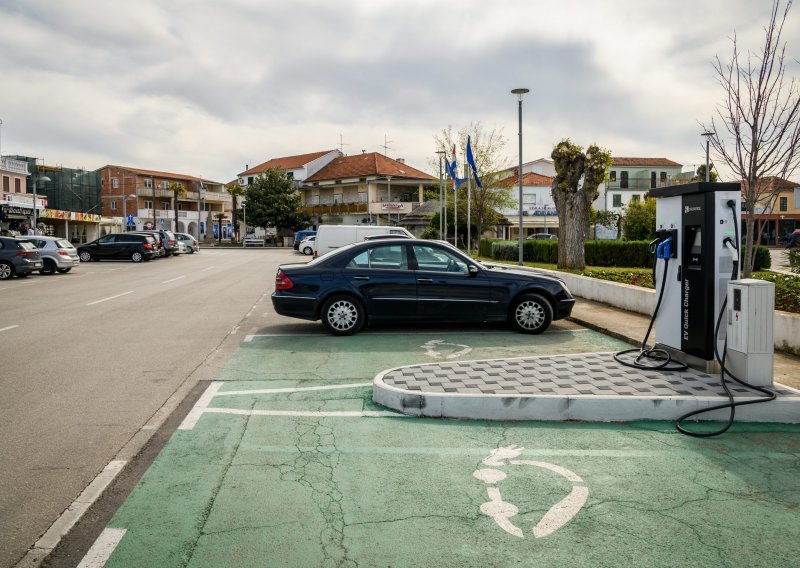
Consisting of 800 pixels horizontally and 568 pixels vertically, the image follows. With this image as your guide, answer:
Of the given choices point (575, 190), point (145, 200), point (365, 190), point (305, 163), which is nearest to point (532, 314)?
point (575, 190)

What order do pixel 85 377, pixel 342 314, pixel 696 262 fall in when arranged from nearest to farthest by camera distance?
pixel 696 262, pixel 85 377, pixel 342 314

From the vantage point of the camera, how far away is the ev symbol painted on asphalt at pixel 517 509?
143 inches

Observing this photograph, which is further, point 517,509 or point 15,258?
point 15,258

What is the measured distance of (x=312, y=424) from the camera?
5.64 metres

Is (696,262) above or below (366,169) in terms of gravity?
below

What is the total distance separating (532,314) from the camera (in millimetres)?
10539

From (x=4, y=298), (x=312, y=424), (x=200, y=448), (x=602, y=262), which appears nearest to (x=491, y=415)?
(x=312, y=424)

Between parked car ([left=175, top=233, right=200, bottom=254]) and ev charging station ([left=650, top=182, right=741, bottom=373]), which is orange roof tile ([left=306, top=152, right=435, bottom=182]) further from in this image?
ev charging station ([left=650, top=182, right=741, bottom=373])

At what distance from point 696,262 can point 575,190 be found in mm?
15374

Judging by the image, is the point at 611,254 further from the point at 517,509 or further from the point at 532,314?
the point at 517,509

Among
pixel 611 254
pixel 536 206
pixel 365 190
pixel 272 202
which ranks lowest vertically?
pixel 611 254

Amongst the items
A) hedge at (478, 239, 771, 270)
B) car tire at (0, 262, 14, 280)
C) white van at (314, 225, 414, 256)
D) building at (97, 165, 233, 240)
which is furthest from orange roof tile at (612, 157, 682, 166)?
car tire at (0, 262, 14, 280)

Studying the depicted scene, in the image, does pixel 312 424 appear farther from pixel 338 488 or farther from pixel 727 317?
pixel 727 317

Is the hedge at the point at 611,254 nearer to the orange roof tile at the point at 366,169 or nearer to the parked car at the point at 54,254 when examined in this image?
the parked car at the point at 54,254
